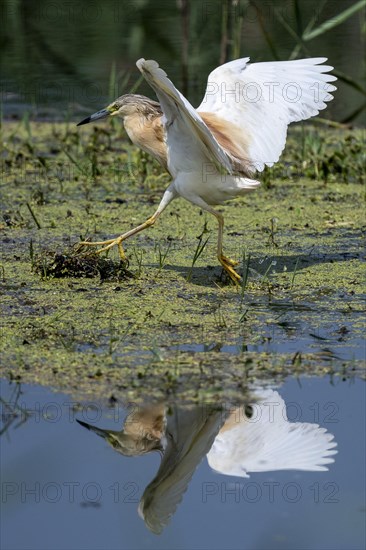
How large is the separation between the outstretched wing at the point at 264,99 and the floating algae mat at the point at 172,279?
1.87 ft

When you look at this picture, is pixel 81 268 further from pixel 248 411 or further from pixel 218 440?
pixel 218 440

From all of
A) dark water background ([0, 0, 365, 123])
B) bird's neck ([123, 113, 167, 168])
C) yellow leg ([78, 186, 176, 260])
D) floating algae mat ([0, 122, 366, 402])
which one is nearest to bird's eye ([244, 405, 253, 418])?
floating algae mat ([0, 122, 366, 402])

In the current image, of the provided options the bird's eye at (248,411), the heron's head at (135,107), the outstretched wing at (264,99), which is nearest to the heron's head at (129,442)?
the bird's eye at (248,411)

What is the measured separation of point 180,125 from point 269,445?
6.39 feet

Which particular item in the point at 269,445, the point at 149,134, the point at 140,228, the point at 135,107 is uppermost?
the point at 135,107

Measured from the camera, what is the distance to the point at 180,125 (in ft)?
16.9

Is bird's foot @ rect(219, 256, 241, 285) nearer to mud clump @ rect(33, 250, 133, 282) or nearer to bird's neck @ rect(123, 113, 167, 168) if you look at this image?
mud clump @ rect(33, 250, 133, 282)

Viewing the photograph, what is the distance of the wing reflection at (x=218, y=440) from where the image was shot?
11.4 feet

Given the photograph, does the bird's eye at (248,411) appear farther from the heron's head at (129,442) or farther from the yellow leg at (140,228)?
the yellow leg at (140,228)

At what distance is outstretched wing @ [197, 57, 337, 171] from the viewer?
5.54m

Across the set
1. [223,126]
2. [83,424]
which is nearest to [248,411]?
[83,424]

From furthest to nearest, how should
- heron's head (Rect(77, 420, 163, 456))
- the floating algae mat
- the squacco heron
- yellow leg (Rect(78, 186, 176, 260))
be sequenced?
yellow leg (Rect(78, 186, 176, 260)) → the squacco heron → the floating algae mat → heron's head (Rect(77, 420, 163, 456))

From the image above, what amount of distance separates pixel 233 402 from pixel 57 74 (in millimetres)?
6870

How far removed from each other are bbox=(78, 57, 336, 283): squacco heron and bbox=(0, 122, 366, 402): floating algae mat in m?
0.28
